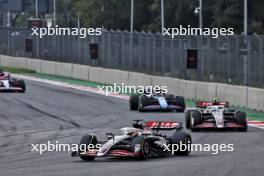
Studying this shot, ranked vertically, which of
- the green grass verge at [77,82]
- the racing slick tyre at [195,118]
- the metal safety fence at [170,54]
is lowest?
the green grass verge at [77,82]

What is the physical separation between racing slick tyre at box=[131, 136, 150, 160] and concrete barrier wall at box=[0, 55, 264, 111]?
42.7 feet

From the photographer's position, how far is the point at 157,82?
131 ft

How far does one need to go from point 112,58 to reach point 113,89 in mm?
5590

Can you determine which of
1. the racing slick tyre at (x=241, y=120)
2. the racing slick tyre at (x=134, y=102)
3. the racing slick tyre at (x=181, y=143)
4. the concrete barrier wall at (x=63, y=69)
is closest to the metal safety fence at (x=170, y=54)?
the concrete barrier wall at (x=63, y=69)

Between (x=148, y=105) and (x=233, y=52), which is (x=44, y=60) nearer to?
(x=233, y=52)

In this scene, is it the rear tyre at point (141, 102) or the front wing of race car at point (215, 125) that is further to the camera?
the rear tyre at point (141, 102)

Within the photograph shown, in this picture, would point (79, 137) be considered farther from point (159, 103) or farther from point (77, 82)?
point (77, 82)

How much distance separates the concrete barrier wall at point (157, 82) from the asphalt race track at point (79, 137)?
2464mm

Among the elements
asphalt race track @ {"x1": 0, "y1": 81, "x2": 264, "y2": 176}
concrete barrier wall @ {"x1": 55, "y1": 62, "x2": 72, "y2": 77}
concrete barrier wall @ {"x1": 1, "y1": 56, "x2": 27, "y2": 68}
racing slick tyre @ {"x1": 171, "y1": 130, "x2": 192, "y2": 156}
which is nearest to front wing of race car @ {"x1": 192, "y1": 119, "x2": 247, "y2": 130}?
asphalt race track @ {"x1": 0, "y1": 81, "x2": 264, "y2": 176}

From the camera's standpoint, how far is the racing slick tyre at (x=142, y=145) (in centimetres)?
1777

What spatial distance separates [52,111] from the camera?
104ft

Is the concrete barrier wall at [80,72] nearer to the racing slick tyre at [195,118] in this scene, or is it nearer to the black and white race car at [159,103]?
the black and white race car at [159,103]

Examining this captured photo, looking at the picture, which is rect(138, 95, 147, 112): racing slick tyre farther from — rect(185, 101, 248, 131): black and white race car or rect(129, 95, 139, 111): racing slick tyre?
rect(185, 101, 248, 131): black and white race car

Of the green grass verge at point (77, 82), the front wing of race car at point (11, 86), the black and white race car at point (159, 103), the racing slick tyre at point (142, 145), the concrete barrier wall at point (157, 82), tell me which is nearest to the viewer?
the racing slick tyre at point (142, 145)
